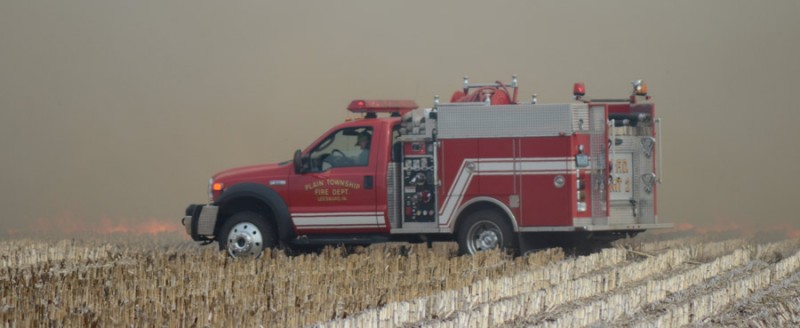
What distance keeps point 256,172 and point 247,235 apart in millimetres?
907

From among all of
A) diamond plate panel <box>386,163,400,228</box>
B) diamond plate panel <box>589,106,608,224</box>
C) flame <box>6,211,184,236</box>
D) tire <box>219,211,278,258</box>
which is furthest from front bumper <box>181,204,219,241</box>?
flame <box>6,211,184,236</box>

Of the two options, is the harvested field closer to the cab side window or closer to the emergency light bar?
the cab side window

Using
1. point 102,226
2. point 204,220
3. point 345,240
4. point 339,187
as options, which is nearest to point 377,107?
point 339,187

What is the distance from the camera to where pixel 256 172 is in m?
21.0

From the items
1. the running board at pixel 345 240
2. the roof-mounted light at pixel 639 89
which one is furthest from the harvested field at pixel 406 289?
the roof-mounted light at pixel 639 89

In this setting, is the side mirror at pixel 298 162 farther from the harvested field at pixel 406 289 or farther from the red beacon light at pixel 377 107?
the harvested field at pixel 406 289

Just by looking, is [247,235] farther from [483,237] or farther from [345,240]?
[483,237]

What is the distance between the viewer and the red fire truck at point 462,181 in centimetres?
1964

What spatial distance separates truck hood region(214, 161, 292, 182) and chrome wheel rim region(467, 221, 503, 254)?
9.11ft

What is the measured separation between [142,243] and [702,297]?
13303mm

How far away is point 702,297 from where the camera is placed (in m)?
14.4

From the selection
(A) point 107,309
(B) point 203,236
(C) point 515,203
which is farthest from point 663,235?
(A) point 107,309

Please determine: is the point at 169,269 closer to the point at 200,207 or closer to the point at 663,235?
the point at 200,207

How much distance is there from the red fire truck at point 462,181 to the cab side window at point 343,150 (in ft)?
0.06
